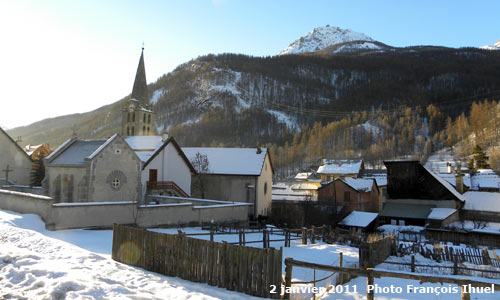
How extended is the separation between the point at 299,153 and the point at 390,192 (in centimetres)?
9222

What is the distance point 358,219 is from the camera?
4628 cm

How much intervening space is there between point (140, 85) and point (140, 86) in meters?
0.21

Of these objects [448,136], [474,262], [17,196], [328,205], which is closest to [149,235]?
[17,196]

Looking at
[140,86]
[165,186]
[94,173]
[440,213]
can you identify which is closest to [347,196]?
[440,213]

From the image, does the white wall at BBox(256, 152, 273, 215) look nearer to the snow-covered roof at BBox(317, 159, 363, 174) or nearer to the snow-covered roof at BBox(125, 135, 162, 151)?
the snow-covered roof at BBox(125, 135, 162, 151)

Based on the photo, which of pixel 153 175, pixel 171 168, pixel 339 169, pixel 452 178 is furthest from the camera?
pixel 339 169

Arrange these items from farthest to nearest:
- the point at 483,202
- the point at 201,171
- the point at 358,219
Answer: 1. the point at 483,202
2. the point at 358,219
3. the point at 201,171

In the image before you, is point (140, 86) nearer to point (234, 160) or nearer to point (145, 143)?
point (145, 143)

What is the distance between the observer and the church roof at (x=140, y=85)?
63281mm

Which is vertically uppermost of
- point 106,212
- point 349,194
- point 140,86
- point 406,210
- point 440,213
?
point 140,86

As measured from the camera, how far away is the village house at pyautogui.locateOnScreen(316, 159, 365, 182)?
81.7 meters

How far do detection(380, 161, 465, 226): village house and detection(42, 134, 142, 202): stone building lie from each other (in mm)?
37750

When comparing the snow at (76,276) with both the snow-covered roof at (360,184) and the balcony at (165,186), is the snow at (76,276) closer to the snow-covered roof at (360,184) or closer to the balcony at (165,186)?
the balcony at (165,186)

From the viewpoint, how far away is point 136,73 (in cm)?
6462
